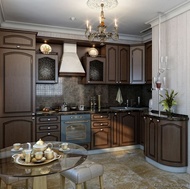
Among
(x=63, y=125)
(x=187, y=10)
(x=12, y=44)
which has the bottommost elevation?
(x=63, y=125)

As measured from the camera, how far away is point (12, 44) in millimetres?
3496

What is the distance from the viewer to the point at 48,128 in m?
3.81

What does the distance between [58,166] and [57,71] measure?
9.51ft

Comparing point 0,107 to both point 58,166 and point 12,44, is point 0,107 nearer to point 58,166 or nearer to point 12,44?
point 12,44

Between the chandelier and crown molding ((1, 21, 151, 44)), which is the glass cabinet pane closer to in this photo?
crown molding ((1, 21, 151, 44))

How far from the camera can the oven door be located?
155 inches

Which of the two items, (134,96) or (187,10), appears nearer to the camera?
(187,10)

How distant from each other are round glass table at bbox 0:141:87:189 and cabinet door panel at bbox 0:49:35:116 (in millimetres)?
1594

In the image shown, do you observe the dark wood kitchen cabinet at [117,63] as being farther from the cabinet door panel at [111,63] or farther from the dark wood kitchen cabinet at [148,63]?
the dark wood kitchen cabinet at [148,63]

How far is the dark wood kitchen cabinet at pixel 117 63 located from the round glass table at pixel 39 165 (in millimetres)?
2814

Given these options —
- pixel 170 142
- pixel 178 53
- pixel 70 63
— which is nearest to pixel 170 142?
pixel 170 142

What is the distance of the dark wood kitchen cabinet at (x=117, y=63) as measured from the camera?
4562 millimetres

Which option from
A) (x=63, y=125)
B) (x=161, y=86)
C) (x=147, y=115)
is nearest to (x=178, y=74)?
(x=161, y=86)

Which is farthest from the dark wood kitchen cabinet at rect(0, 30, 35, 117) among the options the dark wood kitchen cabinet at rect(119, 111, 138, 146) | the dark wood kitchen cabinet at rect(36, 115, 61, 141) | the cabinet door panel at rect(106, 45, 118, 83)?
the dark wood kitchen cabinet at rect(119, 111, 138, 146)
